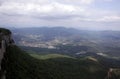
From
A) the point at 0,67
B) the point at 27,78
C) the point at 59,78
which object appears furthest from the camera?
the point at 59,78

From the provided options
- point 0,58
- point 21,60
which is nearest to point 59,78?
point 21,60

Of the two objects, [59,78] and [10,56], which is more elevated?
[10,56]

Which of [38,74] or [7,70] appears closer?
[7,70]

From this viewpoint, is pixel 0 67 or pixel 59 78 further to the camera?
pixel 59 78

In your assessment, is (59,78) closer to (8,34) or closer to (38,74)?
(38,74)

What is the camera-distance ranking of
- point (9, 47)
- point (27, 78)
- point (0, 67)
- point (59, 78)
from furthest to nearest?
point (59, 78)
point (9, 47)
point (27, 78)
point (0, 67)

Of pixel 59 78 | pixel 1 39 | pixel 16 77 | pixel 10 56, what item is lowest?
pixel 59 78

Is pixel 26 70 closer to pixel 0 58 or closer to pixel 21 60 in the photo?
pixel 21 60

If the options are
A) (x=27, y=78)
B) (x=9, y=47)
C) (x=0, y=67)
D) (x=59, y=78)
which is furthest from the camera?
(x=59, y=78)

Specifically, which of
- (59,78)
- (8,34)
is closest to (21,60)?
(8,34)
